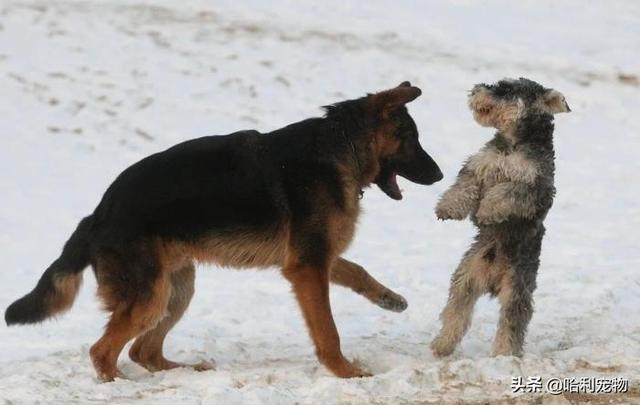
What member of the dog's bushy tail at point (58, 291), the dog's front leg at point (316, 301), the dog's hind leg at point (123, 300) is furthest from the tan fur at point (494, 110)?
the dog's bushy tail at point (58, 291)

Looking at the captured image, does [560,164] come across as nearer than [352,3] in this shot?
Yes

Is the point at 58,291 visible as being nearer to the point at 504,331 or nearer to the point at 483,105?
the point at 504,331

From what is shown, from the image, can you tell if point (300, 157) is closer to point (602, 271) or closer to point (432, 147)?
point (602, 271)

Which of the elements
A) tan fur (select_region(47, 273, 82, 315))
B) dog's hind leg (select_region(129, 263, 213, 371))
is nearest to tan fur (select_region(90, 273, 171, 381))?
tan fur (select_region(47, 273, 82, 315))

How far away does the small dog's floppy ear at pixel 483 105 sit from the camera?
7.23 metres

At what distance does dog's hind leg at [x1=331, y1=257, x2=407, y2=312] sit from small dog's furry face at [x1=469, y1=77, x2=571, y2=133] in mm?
1497

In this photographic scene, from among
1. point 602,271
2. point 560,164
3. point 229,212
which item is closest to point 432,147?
point 560,164

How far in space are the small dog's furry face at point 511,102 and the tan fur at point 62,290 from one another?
9.52ft

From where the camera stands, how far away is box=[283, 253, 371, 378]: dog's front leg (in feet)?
23.8

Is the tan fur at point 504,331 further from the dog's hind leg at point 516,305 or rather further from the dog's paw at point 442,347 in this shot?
the dog's paw at point 442,347

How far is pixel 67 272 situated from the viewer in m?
7.30

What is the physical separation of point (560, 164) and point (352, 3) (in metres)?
6.43

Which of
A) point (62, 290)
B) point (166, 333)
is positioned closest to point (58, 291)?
point (62, 290)

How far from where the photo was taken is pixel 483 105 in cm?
725
